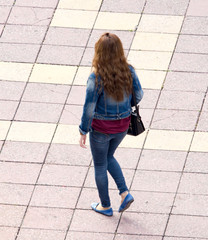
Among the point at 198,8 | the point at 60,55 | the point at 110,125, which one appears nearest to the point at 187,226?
the point at 110,125

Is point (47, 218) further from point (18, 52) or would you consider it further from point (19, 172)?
point (18, 52)

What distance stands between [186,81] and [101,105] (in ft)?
8.67

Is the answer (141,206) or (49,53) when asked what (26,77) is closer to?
(49,53)

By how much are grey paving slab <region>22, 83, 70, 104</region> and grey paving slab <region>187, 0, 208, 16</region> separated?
235 centimetres

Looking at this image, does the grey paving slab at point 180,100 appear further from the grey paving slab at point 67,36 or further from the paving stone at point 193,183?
the grey paving slab at point 67,36

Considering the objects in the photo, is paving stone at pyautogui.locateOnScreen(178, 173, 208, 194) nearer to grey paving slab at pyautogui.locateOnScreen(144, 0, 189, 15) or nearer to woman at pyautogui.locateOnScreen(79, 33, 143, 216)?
woman at pyautogui.locateOnScreen(79, 33, 143, 216)

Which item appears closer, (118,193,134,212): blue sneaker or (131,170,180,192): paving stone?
(118,193,134,212): blue sneaker

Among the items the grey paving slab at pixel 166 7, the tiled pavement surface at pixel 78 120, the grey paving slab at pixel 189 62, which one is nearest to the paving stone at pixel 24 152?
the tiled pavement surface at pixel 78 120

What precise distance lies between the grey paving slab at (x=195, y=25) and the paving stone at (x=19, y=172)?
10.5ft

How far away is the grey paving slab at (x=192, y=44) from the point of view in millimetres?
8727

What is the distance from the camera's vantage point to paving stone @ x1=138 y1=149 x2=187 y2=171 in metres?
7.10

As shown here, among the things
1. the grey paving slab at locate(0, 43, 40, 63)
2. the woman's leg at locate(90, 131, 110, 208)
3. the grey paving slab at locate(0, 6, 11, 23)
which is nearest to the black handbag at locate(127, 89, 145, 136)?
the woman's leg at locate(90, 131, 110, 208)

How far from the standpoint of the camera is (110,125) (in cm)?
597

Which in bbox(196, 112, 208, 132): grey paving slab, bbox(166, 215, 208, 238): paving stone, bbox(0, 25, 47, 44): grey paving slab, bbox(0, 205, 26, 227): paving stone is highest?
bbox(0, 25, 47, 44): grey paving slab
